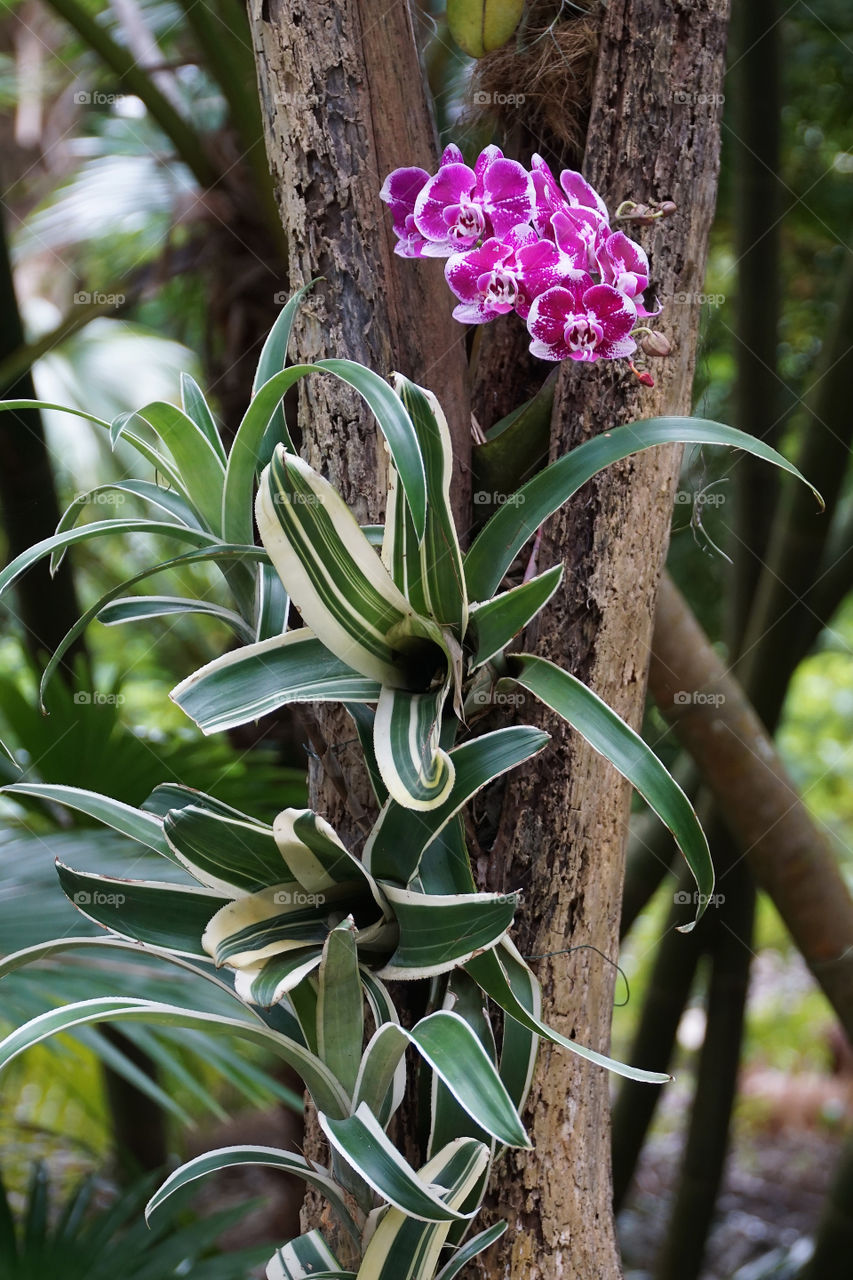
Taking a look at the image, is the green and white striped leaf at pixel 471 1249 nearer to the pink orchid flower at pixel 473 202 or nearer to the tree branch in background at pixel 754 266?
the pink orchid flower at pixel 473 202

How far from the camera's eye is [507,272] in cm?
52

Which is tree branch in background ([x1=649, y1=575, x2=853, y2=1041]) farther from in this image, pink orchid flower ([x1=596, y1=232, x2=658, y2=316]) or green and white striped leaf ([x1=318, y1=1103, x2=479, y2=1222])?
green and white striped leaf ([x1=318, y1=1103, x2=479, y2=1222])

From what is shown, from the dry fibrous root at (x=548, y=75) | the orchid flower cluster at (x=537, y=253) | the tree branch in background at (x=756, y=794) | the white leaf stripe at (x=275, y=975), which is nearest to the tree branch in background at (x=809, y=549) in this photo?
the tree branch in background at (x=756, y=794)

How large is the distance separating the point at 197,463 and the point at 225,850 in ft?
0.69

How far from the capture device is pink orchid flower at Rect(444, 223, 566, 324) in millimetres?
517

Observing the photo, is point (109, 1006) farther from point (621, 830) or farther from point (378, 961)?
point (621, 830)

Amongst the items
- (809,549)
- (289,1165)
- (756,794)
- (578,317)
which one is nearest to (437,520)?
(578,317)

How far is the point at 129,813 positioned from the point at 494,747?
0.20 metres

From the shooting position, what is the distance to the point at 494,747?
493 millimetres

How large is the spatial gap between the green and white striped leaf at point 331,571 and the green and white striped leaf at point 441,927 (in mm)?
109

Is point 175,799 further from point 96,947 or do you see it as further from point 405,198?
point 405,198

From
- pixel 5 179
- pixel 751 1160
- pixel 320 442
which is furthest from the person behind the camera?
pixel 5 179

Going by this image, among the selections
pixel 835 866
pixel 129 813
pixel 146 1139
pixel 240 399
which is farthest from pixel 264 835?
pixel 146 1139

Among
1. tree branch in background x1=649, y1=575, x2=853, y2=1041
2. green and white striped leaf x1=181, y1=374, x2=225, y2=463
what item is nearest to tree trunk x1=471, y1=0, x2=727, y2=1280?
green and white striped leaf x1=181, y1=374, x2=225, y2=463
